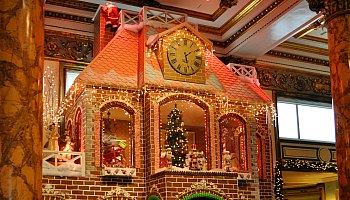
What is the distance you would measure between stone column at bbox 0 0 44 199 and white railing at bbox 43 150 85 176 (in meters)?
6.28

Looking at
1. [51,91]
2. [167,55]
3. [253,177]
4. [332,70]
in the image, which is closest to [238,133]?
[253,177]

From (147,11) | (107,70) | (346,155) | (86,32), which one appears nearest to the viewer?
(346,155)

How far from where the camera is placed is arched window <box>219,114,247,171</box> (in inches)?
464

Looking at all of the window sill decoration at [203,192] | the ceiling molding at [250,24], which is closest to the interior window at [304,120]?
the ceiling molding at [250,24]

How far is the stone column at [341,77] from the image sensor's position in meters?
5.44

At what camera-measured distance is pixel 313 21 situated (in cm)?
1306

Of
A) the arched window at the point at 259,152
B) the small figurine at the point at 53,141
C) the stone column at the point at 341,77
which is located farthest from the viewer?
the arched window at the point at 259,152

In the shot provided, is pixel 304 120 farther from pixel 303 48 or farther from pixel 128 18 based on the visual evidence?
pixel 128 18

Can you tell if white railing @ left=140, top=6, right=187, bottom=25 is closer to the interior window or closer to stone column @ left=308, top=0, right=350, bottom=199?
the interior window

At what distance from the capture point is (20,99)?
137 inches

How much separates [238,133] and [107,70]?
3362 mm

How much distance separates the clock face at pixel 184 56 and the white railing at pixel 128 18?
122cm

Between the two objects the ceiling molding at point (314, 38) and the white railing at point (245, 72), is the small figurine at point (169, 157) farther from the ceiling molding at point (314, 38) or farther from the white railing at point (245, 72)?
the ceiling molding at point (314, 38)

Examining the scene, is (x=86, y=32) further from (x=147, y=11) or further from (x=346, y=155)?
(x=346, y=155)
